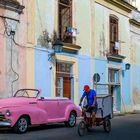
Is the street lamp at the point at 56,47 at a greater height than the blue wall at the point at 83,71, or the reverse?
the street lamp at the point at 56,47

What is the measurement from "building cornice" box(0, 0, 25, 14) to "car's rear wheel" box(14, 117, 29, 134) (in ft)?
21.3

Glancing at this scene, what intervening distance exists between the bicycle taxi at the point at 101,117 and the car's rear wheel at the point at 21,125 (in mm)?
1942

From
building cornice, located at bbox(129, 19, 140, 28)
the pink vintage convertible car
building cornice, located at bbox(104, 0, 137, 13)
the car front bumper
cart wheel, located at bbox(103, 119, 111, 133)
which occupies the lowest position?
cart wheel, located at bbox(103, 119, 111, 133)

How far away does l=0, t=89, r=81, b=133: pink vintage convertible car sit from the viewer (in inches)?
625

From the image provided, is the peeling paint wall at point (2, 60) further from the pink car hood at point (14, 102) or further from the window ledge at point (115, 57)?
the window ledge at point (115, 57)

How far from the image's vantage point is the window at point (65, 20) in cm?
2631

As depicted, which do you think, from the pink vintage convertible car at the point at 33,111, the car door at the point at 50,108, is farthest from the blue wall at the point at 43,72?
the car door at the point at 50,108

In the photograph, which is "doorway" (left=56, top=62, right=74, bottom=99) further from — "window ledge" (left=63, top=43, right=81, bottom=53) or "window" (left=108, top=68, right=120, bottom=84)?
"window" (left=108, top=68, right=120, bottom=84)

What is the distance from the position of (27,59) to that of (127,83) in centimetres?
1384

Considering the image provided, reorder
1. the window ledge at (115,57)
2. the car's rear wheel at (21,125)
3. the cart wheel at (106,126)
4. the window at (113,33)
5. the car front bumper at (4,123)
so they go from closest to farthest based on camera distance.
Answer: the car front bumper at (4,123)
the car's rear wheel at (21,125)
the cart wheel at (106,126)
the window ledge at (115,57)
the window at (113,33)

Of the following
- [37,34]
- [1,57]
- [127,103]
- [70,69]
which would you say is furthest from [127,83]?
[1,57]

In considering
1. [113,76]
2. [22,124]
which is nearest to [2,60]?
[22,124]

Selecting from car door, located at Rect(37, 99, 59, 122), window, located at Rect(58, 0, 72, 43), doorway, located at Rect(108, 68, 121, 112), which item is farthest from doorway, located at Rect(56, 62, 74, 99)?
car door, located at Rect(37, 99, 59, 122)

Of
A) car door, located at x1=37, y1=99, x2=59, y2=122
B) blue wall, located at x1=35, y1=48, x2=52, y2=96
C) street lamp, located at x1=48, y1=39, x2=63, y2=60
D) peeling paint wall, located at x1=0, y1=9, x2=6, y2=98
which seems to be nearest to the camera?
car door, located at x1=37, y1=99, x2=59, y2=122
